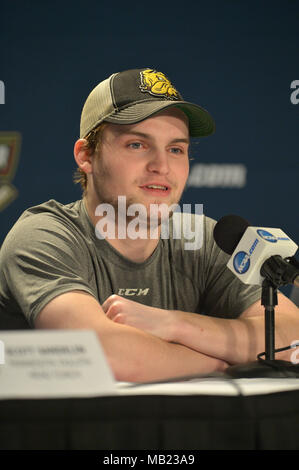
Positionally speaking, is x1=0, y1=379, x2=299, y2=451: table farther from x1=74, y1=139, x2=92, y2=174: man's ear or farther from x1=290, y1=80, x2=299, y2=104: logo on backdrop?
x1=290, y1=80, x2=299, y2=104: logo on backdrop

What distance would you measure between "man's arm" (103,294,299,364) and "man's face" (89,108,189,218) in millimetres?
342

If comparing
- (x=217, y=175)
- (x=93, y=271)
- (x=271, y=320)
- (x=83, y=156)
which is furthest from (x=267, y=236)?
(x=217, y=175)

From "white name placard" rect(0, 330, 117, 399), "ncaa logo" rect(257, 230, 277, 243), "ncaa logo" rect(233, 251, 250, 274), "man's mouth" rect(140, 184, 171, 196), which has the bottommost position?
"white name placard" rect(0, 330, 117, 399)

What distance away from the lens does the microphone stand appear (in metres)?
0.79

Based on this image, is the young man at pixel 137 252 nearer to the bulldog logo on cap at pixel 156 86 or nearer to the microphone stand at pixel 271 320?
the bulldog logo on cap at pixel 156 86

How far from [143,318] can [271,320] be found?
0.24 metres

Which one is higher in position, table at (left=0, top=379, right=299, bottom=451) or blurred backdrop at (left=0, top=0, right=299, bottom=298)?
blurred backdrop at (left=0, top=0, right=299, bottom=298)

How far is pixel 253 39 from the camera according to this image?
1698mm

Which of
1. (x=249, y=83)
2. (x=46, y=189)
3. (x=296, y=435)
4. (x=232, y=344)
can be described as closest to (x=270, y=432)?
(x=296, y=435)

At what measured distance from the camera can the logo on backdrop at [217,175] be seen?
1.67 m

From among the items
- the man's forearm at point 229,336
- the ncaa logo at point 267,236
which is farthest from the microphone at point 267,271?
the man's forearm at point 229,336

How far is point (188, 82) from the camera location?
1697mm

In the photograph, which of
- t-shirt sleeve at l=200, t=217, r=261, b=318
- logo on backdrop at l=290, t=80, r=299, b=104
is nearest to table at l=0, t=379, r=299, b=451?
t-shirt sleeve at l=200, t=217, r=261, b=318
